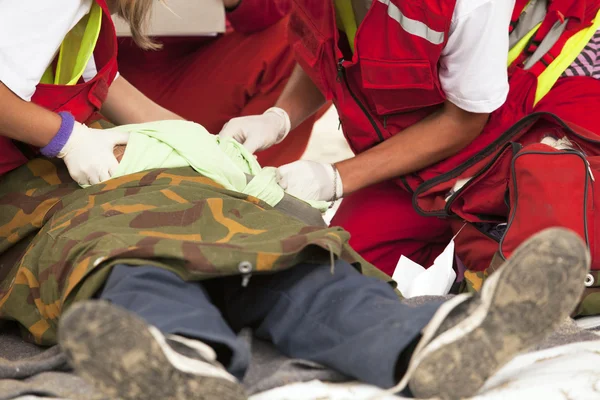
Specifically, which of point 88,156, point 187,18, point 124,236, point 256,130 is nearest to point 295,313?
point 124,236

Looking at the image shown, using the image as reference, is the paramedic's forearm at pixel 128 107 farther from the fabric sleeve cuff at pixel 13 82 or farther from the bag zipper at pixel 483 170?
the bag zipper at pixel 483 170

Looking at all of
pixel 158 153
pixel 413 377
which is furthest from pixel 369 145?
pixel 413 377

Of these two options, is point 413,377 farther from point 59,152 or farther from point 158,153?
point 59,152

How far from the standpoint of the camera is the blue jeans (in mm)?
836

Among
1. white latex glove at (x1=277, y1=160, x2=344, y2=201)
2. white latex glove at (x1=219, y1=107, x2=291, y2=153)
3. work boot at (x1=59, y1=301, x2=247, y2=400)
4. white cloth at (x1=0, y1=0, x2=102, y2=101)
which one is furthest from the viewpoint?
white latex glove at (x1=219, y1=107, x2=291, y2=153)

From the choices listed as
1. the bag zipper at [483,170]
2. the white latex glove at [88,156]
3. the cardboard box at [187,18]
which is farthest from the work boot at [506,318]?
the cardboard box at [187,18]

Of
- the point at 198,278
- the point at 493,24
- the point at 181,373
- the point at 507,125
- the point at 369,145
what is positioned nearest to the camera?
the point at 181,373

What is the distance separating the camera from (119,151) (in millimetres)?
1297

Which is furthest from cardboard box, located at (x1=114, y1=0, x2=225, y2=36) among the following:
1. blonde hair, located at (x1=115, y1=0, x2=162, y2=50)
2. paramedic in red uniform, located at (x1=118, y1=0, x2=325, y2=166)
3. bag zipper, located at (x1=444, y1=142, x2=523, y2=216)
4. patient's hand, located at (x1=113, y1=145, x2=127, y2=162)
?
bag zipper, located at (x1=444, y1=142, x2=523, y2=216)

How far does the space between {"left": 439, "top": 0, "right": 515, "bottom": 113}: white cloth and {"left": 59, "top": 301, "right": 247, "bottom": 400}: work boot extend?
90 centimetres

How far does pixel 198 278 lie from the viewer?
3.03 ft

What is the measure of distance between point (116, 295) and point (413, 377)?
35cm

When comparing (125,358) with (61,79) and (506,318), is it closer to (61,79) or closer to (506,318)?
(506,318)

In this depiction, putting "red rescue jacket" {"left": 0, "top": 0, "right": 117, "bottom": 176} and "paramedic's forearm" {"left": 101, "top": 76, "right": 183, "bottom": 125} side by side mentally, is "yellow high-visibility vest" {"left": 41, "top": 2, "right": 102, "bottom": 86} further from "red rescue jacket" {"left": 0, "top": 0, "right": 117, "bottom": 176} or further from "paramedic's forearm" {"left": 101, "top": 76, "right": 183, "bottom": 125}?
"paramedic's forearm" {"left": 101, "top": 76, "right": 183, "bottom": 125}
